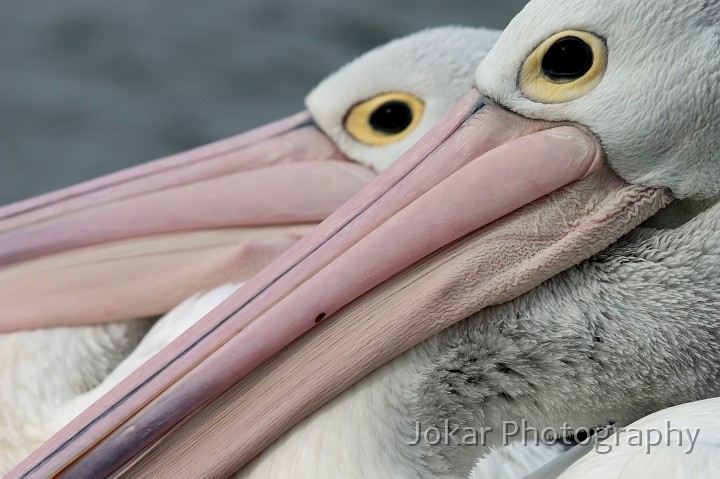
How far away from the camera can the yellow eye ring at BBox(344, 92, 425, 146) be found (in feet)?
9.77

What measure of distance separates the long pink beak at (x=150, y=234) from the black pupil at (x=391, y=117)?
0.16 m

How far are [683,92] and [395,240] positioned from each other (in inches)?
19.1

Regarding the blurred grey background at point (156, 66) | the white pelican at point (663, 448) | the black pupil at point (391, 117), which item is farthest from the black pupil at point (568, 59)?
the blurred grey background at point (156, 66)

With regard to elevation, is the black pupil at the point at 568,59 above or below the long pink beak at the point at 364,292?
above

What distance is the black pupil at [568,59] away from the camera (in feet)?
6.14

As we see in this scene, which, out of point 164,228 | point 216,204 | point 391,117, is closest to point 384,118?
point 391,117

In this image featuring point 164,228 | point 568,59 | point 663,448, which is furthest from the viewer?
point 164,228

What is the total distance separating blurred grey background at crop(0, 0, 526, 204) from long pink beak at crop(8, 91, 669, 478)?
111 inches

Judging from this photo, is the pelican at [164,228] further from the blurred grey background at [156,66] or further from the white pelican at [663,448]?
the blurred grey background at [156,66]

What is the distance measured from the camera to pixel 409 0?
210 inches

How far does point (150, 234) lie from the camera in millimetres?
2859

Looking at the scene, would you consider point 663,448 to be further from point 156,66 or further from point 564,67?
point 156,66

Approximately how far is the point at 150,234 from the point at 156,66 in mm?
2288

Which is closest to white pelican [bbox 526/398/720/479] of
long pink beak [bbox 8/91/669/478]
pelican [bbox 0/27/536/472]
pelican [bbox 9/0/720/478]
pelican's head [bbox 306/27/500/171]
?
pelican [bbox 9/0/720/478]
